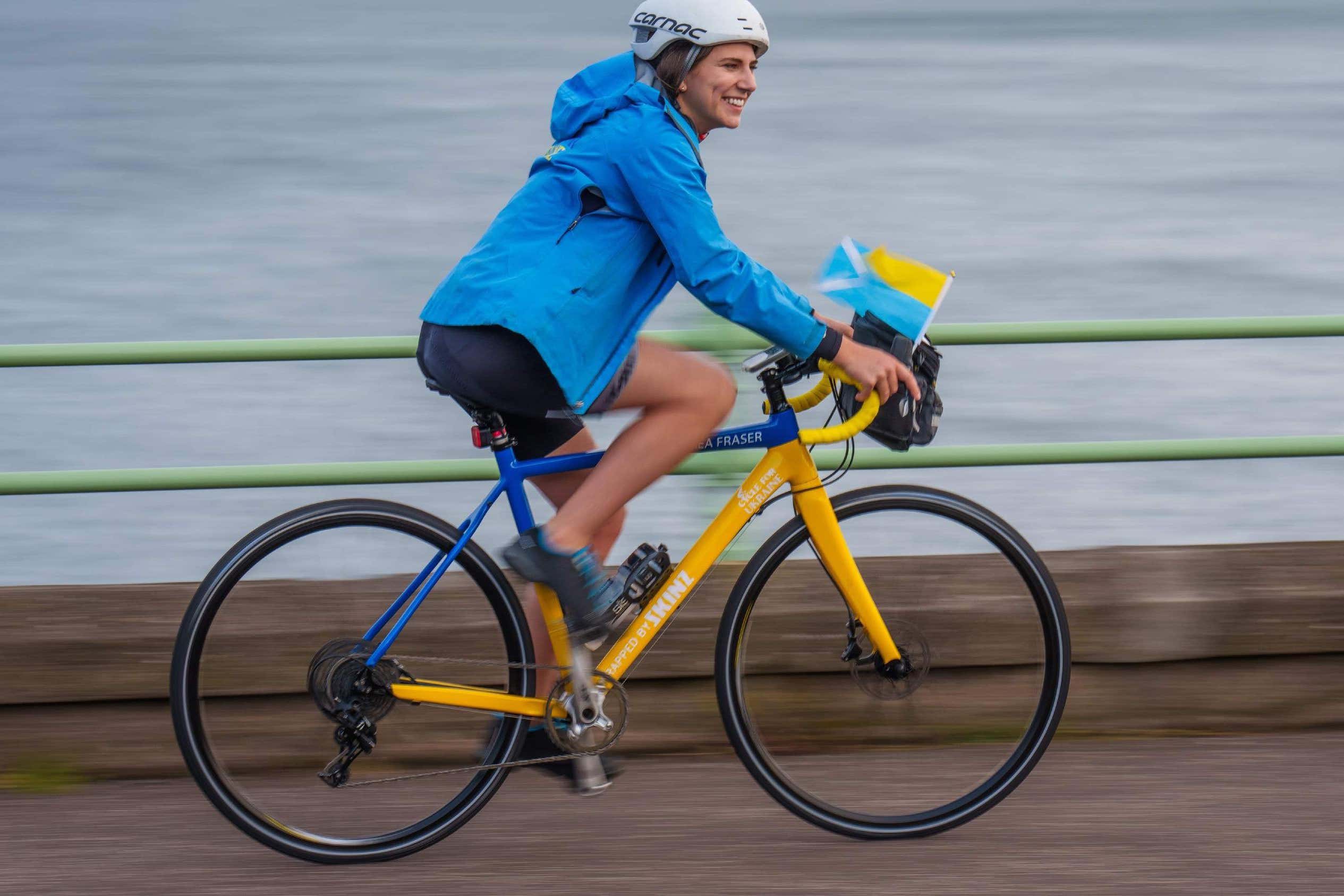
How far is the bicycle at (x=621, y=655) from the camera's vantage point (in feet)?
11.0

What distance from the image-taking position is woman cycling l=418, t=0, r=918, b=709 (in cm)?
301

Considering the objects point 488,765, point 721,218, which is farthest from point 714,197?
point 488,765

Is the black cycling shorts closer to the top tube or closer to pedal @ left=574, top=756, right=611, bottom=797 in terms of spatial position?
the top tube

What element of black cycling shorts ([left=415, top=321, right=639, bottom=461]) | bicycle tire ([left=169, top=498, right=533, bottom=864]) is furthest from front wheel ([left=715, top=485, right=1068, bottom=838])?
black cycling shorts ([left=415, top=321, right=639, bottom=461])

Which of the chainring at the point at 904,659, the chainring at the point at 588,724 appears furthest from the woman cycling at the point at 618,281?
the chainring at the point at 904,659

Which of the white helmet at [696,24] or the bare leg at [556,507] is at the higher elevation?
the white helmet at [696,24]

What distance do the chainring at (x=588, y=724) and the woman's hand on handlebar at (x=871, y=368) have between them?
2.83 ft

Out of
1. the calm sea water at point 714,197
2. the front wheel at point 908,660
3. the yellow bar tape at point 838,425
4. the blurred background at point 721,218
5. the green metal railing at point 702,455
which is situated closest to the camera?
the yellow bar tape at point 838,425

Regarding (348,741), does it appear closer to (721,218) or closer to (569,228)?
(569,228)

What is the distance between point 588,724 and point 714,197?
1115 centimetres

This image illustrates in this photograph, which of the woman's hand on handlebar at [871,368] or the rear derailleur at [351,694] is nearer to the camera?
the woman's hand on handlebar at [871,368]

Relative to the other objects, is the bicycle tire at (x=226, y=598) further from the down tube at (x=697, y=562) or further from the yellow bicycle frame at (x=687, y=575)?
the down tube at (x=697, y=562)

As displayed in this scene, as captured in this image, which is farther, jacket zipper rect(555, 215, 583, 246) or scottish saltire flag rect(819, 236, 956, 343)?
scottish saltire flag rect(819, 236, 956, 343)

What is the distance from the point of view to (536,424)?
338 centimetres
